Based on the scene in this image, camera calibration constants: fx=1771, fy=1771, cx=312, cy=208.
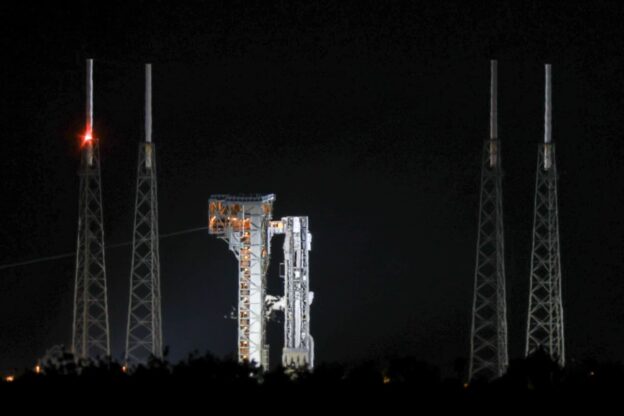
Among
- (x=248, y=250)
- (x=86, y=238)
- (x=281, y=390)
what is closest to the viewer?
(x=281, y=390)

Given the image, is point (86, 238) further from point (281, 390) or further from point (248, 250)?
point (281, 390)

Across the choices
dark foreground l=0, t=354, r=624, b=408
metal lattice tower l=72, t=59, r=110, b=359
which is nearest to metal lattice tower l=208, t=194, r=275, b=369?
metal lattice tower l=72, t=59, r=110, b=359

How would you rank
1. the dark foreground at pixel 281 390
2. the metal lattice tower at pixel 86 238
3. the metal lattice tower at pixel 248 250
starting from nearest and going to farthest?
the dark foreground at pixel 281 390 < the metal lattice tower at pixel 86 238 < the metal lattice tower at pixel 248 250

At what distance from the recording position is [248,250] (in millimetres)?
39062

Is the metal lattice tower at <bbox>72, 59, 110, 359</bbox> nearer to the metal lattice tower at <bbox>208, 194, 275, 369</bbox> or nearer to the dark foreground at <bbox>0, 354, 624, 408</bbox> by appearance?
the metal lattice tower at <bbox>208, 194, 275, 369</bbox>

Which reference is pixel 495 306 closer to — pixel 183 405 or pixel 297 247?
pixel 297 247

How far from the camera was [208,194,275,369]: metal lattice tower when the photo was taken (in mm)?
38812

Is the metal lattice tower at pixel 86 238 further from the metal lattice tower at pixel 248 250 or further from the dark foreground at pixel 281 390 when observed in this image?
the dark foreground at pixel 281 390

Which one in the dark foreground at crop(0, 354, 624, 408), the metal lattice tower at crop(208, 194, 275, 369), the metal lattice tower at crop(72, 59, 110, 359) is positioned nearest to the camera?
the dark foreground at crop(0, 354, 624, 408)

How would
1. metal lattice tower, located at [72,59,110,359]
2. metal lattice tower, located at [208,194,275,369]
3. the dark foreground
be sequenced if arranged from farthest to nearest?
1. metal lattice tower, located at [208,194,275,369]
2. metal lattice tower, located at [72,59,110,359]
3. the dark foreground

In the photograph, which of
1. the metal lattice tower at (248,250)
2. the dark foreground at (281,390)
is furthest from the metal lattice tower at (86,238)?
the dark foreground at (281,390)

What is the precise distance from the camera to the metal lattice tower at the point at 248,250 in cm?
3881

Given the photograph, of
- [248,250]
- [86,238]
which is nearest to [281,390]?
[86,238]

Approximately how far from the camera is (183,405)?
19844mm
